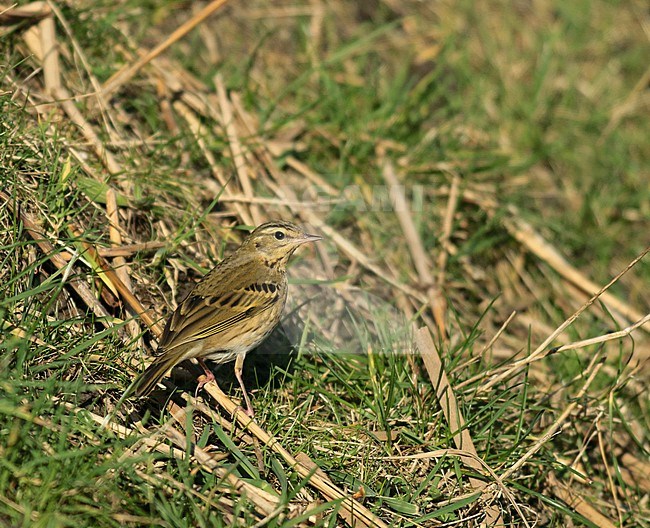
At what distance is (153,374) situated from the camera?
15.9 ft

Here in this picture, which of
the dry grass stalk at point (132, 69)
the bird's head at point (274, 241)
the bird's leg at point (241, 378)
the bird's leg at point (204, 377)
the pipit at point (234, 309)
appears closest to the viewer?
the pipit at point (234, 309)

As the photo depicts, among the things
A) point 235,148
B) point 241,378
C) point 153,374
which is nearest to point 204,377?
point 241,378

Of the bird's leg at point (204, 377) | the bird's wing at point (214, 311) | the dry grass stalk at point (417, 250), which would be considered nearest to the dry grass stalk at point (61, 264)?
the bird's wing at point (214, 311)

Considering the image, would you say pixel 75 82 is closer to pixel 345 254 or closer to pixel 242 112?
pixel 242 112

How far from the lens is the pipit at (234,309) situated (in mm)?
5102

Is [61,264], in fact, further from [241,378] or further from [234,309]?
[241,378]

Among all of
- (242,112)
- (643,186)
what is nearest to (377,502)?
(242,112)

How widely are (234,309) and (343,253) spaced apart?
182 cm

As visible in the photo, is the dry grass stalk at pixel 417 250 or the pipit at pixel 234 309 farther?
the dry grass stalk at pixel 417 250

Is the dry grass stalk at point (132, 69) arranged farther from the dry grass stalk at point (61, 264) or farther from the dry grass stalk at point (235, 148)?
the dry grass stalk at point (61, 264)

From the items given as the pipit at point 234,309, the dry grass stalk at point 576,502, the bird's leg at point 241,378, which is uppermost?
the pipit at point 234,309

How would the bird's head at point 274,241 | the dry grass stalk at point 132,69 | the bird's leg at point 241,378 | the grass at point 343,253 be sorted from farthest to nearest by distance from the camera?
the dry grass stalk at point 132,69 → the bird's head at point 274,241 → the bird's leg at point 241,378 → the grass at point 343,253

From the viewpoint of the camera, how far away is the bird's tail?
15.7 feet

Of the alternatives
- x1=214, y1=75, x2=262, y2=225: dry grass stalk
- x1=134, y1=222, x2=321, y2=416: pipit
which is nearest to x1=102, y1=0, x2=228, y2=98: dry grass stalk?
x1=214, y1=75, x2=262, y2=225: dry grass stalk
